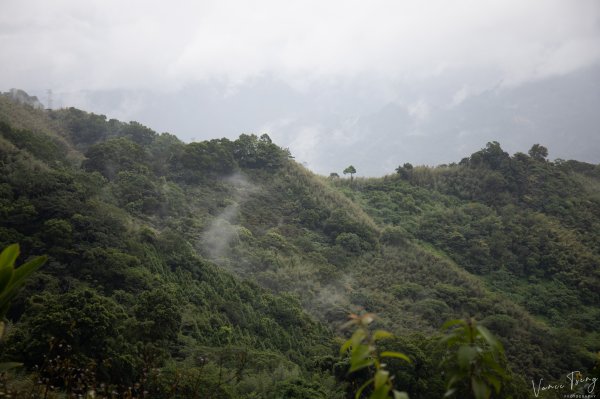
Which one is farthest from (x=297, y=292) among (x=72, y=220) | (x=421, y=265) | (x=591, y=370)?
(x=591, y=370)

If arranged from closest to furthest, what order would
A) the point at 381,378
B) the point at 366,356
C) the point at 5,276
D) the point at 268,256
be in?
1. the point at 381,378
2. the point at 366,356
3. the point at 5,276
4. the point at 268,256

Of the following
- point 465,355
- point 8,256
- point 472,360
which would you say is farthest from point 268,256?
point 465,355

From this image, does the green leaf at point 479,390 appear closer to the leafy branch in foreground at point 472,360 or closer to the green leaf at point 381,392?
the leafy branch in foreground at point 472,360

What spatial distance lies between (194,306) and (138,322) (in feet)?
15.8

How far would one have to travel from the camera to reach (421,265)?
86.0 ft

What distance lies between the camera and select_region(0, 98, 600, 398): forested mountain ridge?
11.1 meters

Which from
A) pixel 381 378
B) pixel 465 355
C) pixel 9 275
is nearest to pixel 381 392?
pixel 381 378

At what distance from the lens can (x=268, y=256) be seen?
23281 mm

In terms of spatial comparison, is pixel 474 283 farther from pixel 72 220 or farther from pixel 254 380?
pixel 72 220

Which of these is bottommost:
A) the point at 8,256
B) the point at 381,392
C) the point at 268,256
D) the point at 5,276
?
the point at 381,392

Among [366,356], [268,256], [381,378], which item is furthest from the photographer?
[268,256]

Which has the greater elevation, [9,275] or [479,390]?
[9,275]

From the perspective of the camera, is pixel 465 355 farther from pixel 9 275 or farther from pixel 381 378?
pixel 9 275

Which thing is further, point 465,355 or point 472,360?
point 472,360
